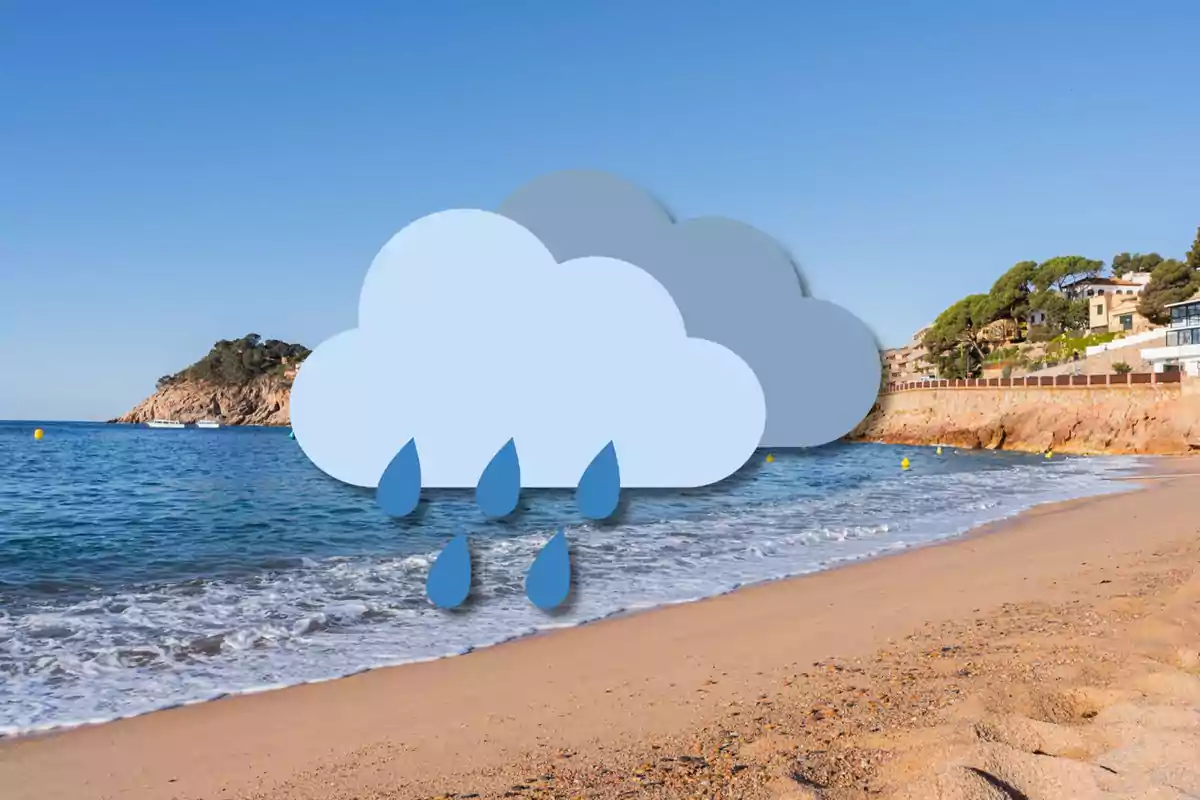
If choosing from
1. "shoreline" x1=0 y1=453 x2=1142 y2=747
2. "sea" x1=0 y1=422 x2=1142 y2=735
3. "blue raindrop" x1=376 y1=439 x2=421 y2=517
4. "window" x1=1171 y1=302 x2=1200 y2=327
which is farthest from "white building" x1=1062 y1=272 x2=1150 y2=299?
"blue raindrop" x1=376 y1=439 x2=421 y2=517

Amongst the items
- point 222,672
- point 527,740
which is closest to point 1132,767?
point 527,740

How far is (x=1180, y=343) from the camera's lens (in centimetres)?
3978

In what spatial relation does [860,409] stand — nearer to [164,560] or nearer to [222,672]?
[222,672]

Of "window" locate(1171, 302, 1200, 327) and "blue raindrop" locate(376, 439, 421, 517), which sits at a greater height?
"window" locate(1171, 302, 1200, 327)

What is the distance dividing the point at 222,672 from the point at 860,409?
5.08 meters

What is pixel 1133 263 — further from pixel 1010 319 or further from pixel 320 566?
pixel 320 566

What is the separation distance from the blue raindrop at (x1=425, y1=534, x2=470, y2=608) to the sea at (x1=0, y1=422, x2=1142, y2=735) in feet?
1.42

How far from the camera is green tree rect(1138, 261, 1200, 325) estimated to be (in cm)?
5066

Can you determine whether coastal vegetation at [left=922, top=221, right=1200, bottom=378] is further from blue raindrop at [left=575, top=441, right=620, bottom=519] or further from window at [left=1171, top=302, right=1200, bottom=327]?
blue raindrop at [left=575, top=441, right=620, bottom=519]

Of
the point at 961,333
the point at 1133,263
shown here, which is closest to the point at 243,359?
the point at 961,333

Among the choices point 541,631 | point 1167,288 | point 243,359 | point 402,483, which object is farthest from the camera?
point 1167,288

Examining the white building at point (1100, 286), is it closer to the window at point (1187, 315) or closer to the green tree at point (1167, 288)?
the green tree at point (1167, 288)

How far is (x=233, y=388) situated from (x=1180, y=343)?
52008 mm

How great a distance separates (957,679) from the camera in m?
4.09
